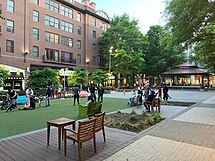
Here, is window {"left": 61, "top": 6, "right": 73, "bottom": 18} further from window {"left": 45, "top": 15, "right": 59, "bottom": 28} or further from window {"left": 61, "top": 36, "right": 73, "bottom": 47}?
window {"left": 61, "top": 36, "right": 73, "bottom": 47}

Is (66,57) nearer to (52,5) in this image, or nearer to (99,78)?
(99,78)

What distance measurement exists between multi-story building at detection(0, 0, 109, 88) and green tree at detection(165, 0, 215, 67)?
70.7ft

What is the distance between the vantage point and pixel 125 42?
3806 cm

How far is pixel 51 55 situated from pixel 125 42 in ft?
50.3

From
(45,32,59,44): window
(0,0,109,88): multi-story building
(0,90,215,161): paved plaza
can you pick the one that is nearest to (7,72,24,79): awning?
(0,0,109,88): multi-story building

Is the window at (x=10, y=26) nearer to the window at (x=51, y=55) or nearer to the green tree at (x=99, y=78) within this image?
the window at (x=51, y=55)

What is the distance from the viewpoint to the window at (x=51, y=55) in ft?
103

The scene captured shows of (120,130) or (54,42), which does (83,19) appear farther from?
(120,130)

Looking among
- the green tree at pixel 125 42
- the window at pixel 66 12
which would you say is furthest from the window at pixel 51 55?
the green tree at pixel 125 42

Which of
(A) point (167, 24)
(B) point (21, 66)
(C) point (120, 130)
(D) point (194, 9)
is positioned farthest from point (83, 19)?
(C) point (120, 130)

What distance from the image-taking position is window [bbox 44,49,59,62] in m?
31.3

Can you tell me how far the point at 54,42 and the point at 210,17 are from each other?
26.9 m

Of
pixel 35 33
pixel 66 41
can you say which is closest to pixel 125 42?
pixel 66 41

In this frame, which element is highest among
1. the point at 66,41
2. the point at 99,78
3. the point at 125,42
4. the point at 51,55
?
the point at 125,42
